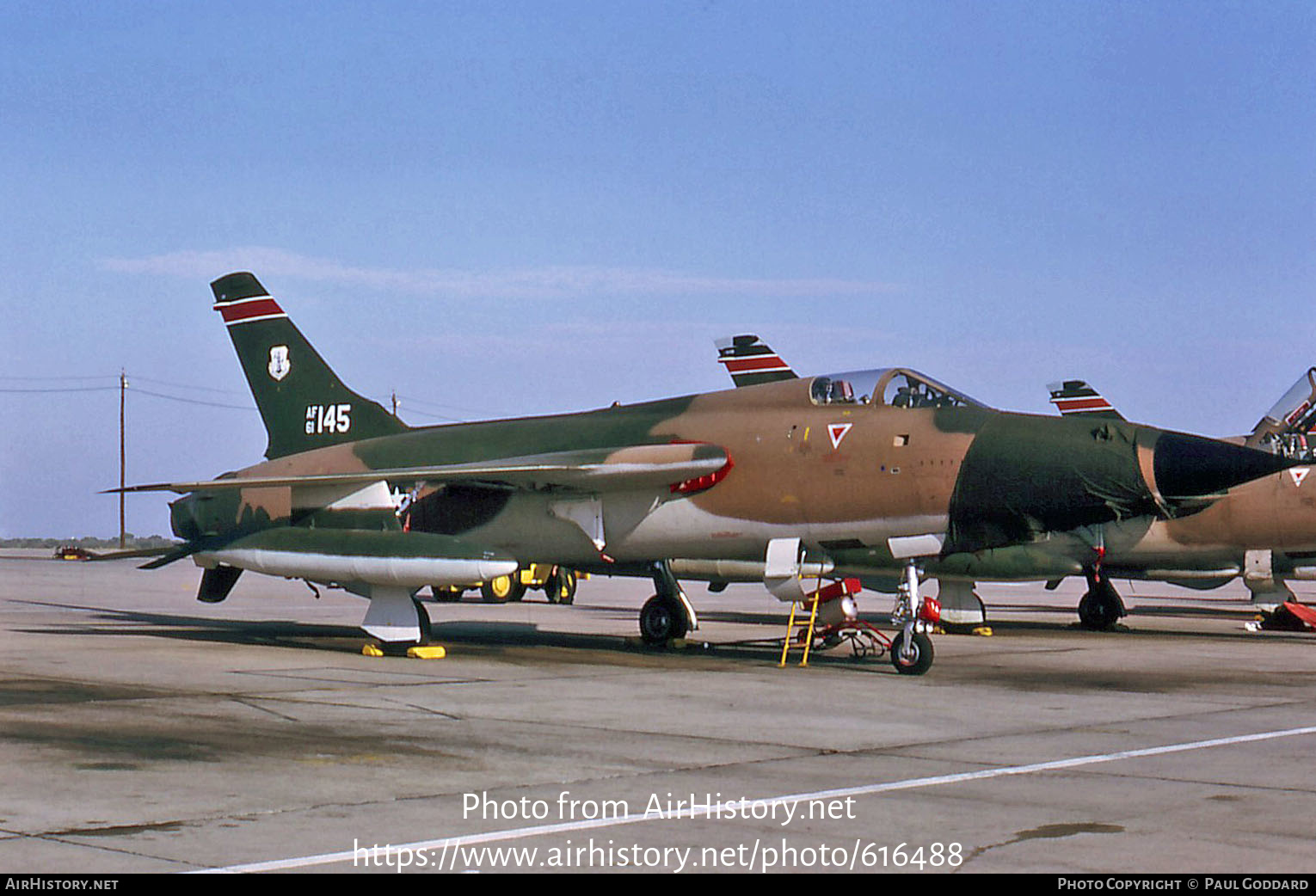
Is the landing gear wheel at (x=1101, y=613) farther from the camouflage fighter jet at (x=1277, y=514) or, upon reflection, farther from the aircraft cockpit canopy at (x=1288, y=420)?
the aircraft cockpit canopy at (x=1288, y=420)

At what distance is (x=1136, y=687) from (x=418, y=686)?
645cm

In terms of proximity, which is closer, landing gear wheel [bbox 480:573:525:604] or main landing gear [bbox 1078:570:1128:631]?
main landing gear [bbox 1078:570:1128:631]

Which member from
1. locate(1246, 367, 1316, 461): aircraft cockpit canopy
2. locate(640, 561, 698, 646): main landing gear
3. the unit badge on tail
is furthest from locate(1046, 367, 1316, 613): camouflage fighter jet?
the unit badge on tail

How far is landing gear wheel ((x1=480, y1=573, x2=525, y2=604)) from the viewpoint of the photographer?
28.5m

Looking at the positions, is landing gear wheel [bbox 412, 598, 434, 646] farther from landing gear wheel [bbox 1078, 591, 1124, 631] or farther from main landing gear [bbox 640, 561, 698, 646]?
landing gear wheel [bbox 1078, 591, 1124, 631]

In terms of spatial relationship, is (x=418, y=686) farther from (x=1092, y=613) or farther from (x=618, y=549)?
(x=1092, y=613)

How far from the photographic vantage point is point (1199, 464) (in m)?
13.3

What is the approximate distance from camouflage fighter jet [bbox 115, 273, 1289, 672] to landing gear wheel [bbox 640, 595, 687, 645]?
21 millimetres

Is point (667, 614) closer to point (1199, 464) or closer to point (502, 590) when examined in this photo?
point (1199, 464)

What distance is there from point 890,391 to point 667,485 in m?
2.56

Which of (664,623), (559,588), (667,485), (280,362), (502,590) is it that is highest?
(280,362)

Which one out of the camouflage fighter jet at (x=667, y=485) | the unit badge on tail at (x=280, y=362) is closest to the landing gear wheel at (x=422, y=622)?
the camouflage fighter jet at (x=667, y=485)

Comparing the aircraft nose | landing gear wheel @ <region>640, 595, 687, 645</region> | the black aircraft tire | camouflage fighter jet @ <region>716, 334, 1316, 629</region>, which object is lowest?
the black aircraft tire

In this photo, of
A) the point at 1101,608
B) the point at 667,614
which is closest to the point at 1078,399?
the point at 1101,608
